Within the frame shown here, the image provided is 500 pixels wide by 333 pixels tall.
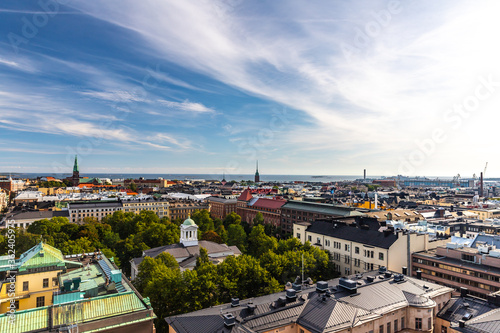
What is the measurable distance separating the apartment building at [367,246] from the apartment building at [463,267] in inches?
106

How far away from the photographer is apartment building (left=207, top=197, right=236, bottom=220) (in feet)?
467

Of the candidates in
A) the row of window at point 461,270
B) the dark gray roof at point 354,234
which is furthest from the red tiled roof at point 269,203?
the row of window at point 461,270

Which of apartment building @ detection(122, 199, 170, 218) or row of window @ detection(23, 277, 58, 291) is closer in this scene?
row of window @ detection(23, 277, 58, 291)

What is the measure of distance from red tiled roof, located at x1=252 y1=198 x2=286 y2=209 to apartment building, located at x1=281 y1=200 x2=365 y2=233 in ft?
15.1

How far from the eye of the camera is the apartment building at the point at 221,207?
467 feet

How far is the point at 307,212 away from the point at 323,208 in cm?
633

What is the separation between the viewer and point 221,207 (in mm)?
144125

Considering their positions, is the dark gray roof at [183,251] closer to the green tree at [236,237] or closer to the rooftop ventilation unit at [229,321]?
the green tree at [236,237]

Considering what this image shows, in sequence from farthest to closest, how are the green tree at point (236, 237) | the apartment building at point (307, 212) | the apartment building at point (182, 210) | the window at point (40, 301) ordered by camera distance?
1. the apartment building at point (182, 210)
2. the apartment building at point (307, 212)
3. the green tree at point (236, 237)
4. the window at point (40, 301)

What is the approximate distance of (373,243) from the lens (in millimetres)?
52406

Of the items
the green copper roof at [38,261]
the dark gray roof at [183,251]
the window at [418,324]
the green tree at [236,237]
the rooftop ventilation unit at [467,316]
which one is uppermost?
the green copper roof at [38,261]

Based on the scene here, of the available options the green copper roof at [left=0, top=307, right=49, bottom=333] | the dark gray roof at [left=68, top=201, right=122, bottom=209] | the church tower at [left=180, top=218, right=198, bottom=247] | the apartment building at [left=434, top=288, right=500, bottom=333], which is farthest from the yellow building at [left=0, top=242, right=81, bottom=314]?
the dark gray roof at [left=68, top=201, right=122, bottom=209]

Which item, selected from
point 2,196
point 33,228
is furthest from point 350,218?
point 2,196

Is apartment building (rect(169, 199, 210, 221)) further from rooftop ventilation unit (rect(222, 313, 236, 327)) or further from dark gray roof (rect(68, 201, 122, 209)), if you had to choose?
rooftop ventilation unit (rect(222, 313, 236, 327))
